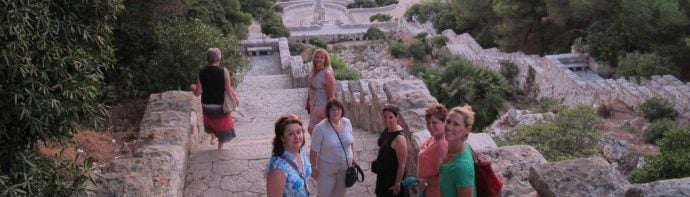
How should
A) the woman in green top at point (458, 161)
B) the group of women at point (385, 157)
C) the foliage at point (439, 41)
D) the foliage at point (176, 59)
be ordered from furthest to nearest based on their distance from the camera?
the foliage at point (439, 41)
the foliage at point (176, 59)
the group of women at point (385, 157)
the woman in green top at point (458, 161)

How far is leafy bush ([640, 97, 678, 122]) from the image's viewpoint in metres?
18.6

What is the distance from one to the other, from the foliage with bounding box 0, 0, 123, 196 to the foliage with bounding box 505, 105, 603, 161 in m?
8.25

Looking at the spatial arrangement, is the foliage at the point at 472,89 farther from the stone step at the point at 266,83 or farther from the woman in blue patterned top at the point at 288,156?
the woman in blue patterned top at the point at 288,156

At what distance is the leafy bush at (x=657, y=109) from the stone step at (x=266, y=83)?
401 inches

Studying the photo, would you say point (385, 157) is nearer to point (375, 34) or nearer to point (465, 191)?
point (465, 191)

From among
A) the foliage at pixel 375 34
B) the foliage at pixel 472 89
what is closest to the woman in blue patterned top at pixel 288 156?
the foliage at pixel 472 89

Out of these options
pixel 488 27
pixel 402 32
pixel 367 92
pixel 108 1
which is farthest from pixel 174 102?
pixel 402 32

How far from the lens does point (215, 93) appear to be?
7.90 metres

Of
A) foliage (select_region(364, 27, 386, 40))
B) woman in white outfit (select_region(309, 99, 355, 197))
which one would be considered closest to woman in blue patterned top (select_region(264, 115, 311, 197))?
woman in white outfit (select_region(309, 99, 355, 197))

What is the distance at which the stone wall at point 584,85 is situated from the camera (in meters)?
20.0

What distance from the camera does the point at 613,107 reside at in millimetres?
20516

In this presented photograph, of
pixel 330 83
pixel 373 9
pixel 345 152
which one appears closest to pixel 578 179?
pixel 345 152

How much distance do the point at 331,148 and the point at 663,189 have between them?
100 inches

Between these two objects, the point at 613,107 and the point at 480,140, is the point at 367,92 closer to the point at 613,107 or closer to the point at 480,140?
the point at 480,140
